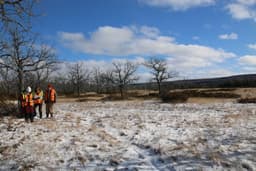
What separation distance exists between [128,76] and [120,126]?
3976cm

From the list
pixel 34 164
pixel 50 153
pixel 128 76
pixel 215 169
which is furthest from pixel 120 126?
pixel 128 76

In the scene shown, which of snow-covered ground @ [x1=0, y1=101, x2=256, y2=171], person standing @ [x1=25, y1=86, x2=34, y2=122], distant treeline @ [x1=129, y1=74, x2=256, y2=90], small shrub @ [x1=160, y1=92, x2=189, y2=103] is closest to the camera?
snow-covered ground @ [x1=0, y1=101, x2=256, y2=171]

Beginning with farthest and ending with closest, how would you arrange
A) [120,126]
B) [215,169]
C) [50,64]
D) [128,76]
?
[128,76]
[50,64]
[120,126]
[215,169]

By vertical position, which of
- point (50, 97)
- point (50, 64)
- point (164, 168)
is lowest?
point (164, 168)

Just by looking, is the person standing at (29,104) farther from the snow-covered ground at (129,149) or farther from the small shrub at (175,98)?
the small shrub at (175,98)

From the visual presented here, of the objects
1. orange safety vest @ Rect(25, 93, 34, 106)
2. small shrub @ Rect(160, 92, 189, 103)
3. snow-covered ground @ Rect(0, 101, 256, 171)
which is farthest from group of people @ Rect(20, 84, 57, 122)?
small shrub @ Rect(160, 92, 189, 103)

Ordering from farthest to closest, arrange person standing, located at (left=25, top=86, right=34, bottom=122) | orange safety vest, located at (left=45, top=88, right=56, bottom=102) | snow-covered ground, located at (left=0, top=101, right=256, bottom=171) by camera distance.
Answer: orange safety vest, located at (left=45, top=88, right=56, bottom=102) < person standing, located at (left=25, top=86, right=34, bottom=122) < snow-covered ground, located at (left=0, top=101, right=256, bottom=171)

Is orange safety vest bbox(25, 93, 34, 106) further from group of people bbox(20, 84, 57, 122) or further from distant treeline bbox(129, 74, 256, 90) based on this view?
distant treeline bbox(129, 74, 256, 90)

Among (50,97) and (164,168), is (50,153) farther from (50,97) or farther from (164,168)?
(50,97)

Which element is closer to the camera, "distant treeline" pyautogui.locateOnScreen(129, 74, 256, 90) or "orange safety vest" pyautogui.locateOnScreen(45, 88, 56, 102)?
"orange safety vest" pyautogui.locateOnScreen(45, 88, 56, 102)

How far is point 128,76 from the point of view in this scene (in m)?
48.9

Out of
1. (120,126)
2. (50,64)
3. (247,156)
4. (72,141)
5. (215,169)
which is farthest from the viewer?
(50,64)

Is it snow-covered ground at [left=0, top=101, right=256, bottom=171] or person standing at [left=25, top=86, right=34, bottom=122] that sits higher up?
person standing at [left=25, top=86, right=34, bottom=122]

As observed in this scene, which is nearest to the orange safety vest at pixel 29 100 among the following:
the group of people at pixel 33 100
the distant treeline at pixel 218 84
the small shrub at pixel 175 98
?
the group of people at pixel 33 100
